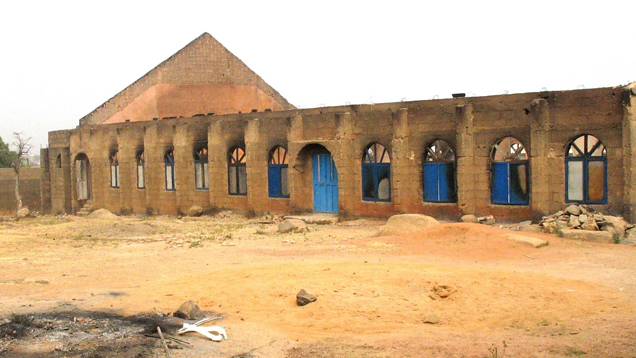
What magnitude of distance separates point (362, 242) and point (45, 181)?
82.0 ft

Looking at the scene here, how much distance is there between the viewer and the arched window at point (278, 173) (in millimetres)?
24812

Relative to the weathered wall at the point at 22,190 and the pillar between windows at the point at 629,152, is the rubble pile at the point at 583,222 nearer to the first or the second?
the pillar between windows at the point at 629,152

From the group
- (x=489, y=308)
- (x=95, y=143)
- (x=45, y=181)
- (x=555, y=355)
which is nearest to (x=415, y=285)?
(x=489, y=308)

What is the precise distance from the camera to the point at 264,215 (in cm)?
2517

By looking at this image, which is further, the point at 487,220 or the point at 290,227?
the point at 290,227

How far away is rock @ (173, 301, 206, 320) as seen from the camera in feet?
31.8

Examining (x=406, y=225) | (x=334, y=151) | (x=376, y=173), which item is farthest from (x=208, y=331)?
(x=334, y=151)

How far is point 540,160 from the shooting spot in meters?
18.6

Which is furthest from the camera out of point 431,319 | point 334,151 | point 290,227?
point 334,151

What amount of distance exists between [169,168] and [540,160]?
16.3 meters

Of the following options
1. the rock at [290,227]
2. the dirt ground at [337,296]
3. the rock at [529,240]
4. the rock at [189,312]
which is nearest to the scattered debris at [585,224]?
the dirt ground at [337,296]

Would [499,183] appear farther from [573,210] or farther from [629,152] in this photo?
[629,152]

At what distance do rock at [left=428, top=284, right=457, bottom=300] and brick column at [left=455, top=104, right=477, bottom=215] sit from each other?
929 cm

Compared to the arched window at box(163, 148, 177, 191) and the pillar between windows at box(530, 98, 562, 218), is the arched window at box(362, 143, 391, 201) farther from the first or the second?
the arched window at box(163, 148, 177, 191)
